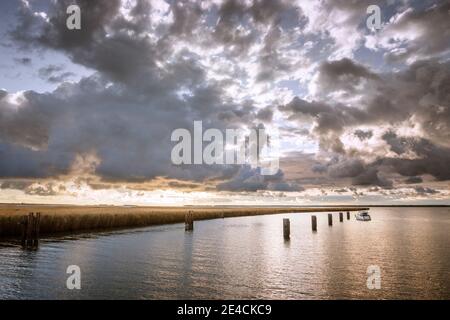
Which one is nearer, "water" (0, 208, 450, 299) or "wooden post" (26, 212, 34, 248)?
"water" (0, 208, 450, 299)

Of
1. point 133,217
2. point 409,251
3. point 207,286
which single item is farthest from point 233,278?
point 133,217

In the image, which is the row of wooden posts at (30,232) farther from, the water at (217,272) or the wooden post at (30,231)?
the water at (217,272)

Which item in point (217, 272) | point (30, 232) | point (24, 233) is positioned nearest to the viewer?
point (217, 272)

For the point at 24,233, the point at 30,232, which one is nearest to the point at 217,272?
the point at 30,232

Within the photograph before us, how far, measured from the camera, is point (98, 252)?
96.0ft

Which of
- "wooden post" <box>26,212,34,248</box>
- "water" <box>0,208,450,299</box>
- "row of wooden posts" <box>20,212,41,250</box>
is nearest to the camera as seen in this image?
"water" <box>0,208,450,299</box>

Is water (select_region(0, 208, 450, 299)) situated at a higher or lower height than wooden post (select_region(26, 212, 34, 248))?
lower

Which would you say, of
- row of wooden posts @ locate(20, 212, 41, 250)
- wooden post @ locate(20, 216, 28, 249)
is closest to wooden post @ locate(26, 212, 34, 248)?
row of wooden posts @ locate(20, 212, 41, 250)

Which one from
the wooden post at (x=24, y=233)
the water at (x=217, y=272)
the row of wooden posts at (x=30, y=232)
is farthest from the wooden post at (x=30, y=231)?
the water at (x=217, y=272)

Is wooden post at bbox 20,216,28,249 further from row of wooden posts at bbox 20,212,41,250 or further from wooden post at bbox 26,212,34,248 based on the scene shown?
wooden post at bbox 26,212,34,248

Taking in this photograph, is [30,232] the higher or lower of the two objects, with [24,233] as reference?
higher

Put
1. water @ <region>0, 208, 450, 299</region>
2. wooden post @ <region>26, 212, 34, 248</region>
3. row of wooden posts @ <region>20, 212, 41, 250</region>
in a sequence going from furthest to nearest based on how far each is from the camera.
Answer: row of wooden posts @ <region>20, 212, 41, 250</region> → wooden post @ <region>26, 212, 34, 248</region> → water @ <region>0, 208, 450, 299</region>

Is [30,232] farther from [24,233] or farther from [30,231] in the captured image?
[24,233]
